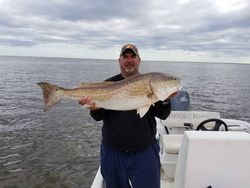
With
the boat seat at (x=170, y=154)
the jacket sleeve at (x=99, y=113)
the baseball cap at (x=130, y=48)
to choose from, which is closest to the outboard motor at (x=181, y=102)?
the boat seat at (x=170, y=154)

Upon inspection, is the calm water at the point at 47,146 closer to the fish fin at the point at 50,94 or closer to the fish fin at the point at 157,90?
the fish fin at the point at 50,94

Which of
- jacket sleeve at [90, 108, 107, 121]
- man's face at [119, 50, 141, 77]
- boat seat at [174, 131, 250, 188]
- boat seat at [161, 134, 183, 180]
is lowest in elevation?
boat seat at [161, 134, 183, 180]

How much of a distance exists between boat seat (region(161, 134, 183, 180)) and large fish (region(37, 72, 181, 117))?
2.24m

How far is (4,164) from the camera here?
30.2 feet

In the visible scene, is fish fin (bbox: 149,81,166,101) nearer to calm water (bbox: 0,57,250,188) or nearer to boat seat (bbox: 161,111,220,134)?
boat seat (bbox: 161,111,220,134)

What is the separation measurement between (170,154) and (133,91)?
251 centimetres

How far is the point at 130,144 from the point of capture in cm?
363

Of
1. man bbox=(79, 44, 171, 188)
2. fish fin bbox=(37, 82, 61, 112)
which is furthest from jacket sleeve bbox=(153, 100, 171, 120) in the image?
fish fin bbox=(37, 82, 61, 112)

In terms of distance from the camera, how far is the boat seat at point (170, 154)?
5477 mm

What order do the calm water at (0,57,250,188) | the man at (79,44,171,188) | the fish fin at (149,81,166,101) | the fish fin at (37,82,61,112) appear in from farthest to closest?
1. the calm water at (0,57,250,188)
2. the fish fin at (37,82,61,112)
3. the man at (79,44,171,188)
4. the fish fin at (149,81,166,101)

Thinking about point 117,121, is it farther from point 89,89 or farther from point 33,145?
point 33,145

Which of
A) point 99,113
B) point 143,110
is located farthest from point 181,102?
point 143,110

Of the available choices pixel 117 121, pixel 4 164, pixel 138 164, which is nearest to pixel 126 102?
pixel 117 121

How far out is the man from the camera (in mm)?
→ 3631
